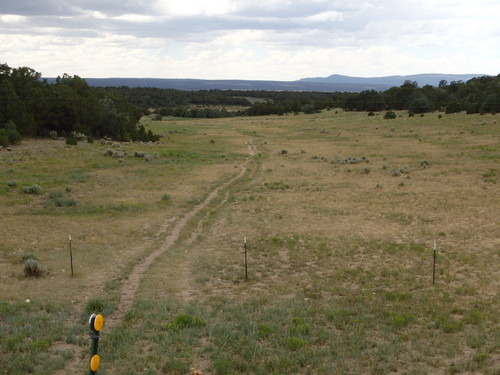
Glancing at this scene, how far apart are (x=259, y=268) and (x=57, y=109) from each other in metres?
46.1

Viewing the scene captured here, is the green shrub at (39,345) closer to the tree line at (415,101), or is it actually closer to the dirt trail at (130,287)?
the dirt trail at (130,287)

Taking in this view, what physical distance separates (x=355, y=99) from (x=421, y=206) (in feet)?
291

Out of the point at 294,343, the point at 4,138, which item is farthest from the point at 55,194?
the point at 4,138

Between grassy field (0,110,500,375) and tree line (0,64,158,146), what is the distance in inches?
598

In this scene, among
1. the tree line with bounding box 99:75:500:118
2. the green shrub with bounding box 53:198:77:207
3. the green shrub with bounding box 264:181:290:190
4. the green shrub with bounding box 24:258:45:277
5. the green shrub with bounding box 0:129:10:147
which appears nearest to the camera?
the green shrub with bounding box 24:258:45:277

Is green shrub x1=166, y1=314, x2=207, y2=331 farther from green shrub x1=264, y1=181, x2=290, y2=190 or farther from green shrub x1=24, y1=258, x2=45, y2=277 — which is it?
green shrub x1=264, y1=181, x2=290, y2=190

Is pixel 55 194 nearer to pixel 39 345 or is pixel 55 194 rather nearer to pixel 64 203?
pixel 64 203

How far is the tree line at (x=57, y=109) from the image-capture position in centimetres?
5153

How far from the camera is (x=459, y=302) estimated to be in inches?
518

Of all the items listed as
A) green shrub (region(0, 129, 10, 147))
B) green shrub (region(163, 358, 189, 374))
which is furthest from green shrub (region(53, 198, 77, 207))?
green shrub (region(0, 129, 10, 147))

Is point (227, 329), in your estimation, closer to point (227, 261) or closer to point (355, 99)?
point (227, 261)

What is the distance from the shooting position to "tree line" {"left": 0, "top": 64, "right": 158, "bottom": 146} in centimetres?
5153

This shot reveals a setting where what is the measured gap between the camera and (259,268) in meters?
16.7

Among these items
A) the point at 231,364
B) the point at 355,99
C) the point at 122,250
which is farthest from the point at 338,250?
the point at 355,99
